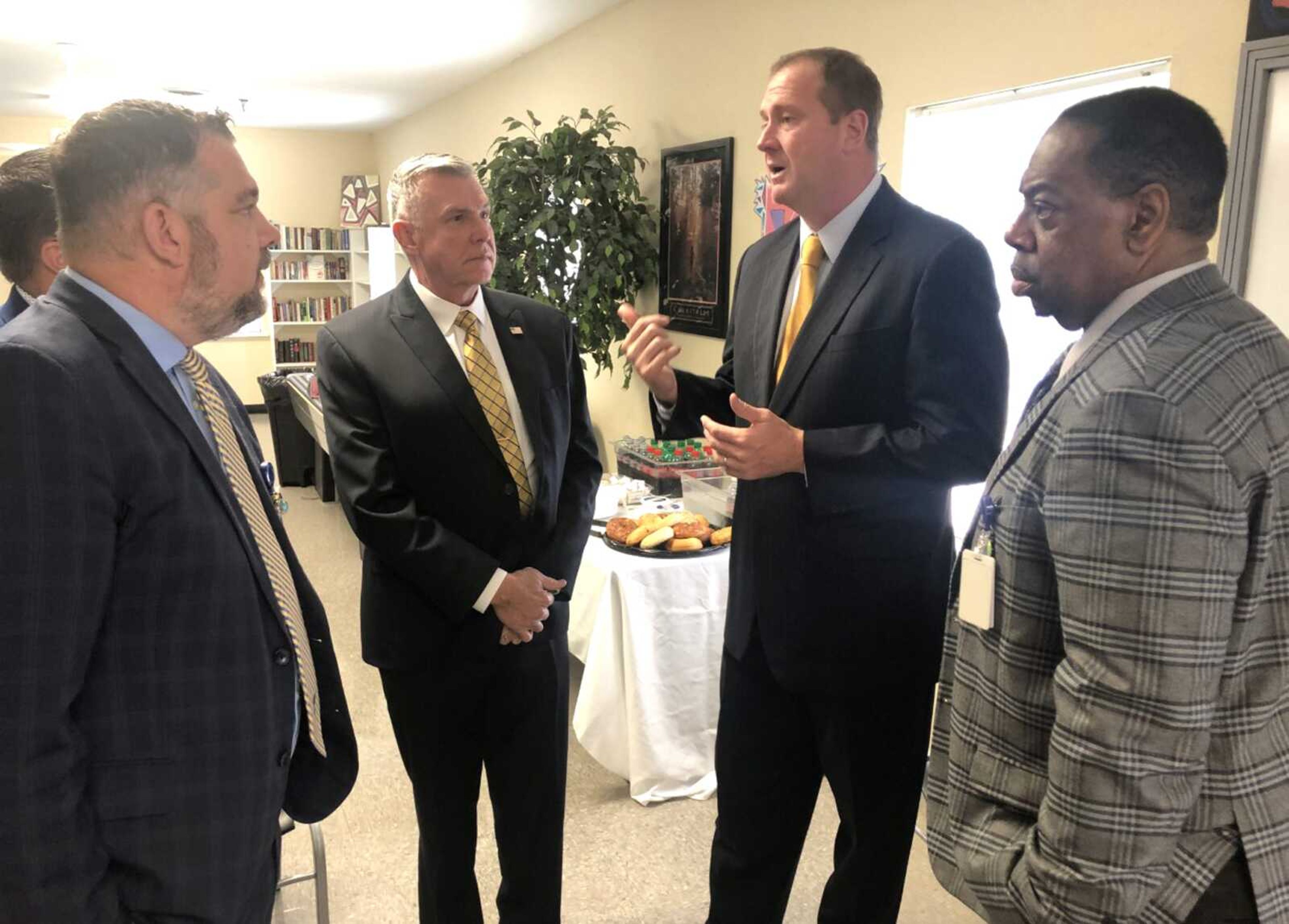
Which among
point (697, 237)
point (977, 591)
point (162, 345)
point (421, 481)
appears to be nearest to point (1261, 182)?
point (977, 591)

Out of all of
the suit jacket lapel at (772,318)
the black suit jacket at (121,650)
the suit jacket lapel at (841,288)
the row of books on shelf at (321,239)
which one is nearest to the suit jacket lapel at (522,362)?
the suit jacket lapel at (772,318)

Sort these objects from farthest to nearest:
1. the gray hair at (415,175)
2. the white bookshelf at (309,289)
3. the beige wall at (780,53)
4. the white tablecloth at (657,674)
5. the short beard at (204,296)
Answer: the white bookshelf at (309,289) → the white tablecloth at (657,674) → the beige wall at (780,53) → the gray hair at (415,175) → the short beard at (204,296)

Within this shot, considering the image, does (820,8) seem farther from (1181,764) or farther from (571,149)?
(1181,764)

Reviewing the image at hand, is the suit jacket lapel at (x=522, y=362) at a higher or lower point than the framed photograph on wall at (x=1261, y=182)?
lower

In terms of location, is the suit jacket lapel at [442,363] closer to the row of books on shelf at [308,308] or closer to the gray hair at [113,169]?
the gray hair at [113,169]

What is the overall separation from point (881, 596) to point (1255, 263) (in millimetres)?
1161

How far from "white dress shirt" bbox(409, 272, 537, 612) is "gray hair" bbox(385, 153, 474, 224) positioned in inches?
5.4

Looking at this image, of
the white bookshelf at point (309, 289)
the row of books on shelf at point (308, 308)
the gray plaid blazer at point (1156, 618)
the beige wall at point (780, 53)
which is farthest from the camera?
the row of books on shelf at point (308, 308)

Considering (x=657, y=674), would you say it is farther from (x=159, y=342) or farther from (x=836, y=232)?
(x=159, y=342)

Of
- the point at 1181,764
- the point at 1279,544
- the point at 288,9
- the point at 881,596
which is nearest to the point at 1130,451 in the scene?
the point at 1279,544

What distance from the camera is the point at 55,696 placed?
929 millimetres

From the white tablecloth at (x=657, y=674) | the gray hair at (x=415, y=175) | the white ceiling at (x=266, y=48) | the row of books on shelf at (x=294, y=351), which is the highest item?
the white ceiling at (x=266, y=48)

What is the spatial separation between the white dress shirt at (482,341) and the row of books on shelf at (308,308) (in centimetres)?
896

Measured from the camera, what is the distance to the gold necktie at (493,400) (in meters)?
1.84
